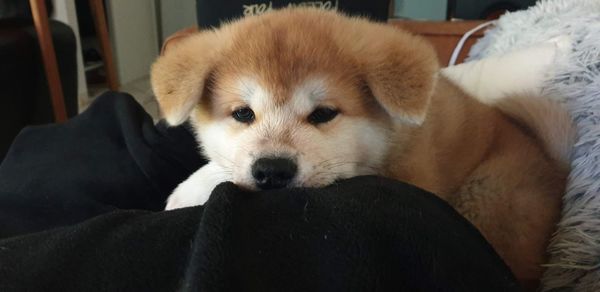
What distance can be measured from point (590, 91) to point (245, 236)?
2.86 ft

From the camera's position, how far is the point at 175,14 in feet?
14.5

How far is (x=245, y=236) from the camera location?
597 millimetres

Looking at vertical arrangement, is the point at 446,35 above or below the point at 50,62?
above

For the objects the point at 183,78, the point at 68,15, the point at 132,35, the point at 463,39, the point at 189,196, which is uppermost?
the point at 183,78

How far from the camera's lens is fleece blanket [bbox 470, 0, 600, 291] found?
0.89 meters

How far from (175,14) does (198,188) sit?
3682 mm

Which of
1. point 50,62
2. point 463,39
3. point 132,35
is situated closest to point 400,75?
point 463,39

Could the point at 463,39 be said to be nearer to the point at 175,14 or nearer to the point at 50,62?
the point at 50,62

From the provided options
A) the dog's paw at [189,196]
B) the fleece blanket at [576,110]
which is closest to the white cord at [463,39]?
the fleece blanket at [576,110]

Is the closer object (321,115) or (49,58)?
(321,115)

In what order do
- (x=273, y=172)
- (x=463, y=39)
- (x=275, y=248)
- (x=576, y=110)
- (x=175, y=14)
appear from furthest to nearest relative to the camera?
(x=175, y=14)
(x=463, y=39)
(x=576, y=110)
(x=273, y=172)
(x=275, y=248)

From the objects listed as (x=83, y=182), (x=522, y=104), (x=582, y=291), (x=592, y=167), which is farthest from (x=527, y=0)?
(x=83, y=182)

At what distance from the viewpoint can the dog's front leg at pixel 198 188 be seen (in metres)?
1.01

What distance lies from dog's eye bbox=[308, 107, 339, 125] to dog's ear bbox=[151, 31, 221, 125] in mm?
235
